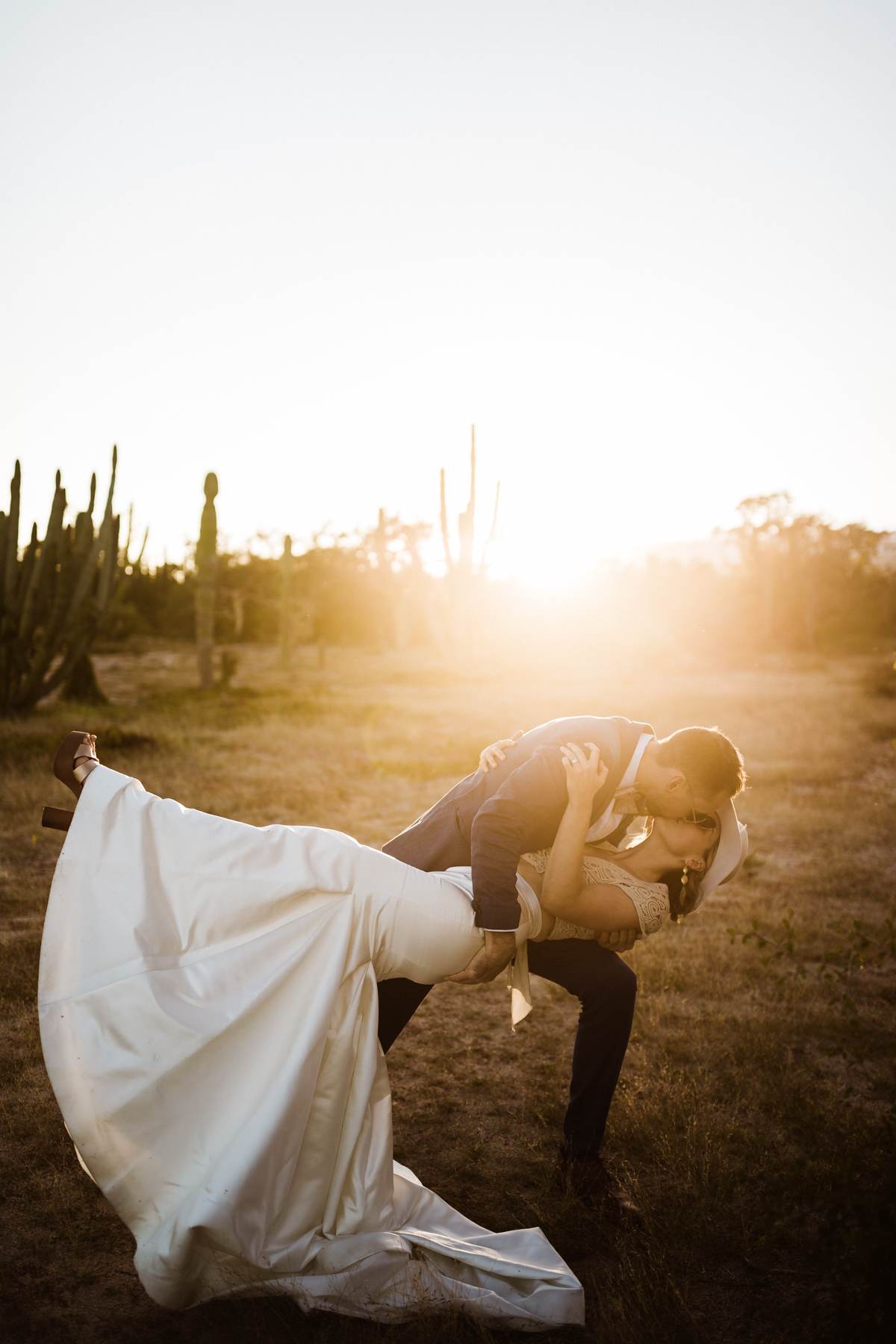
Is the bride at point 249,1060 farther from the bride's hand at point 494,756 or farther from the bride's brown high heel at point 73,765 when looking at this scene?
the bride's hand at point 494,756

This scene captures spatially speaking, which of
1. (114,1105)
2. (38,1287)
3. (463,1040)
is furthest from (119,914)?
(463,1040)

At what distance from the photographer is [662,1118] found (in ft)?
12.6

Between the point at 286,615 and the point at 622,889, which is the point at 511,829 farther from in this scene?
the point at 286,615

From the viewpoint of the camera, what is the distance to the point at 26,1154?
349 centimetres

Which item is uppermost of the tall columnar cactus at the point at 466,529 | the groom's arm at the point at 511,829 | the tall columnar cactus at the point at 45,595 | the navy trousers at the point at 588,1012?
the tall columnar cactus at the point at 466,529

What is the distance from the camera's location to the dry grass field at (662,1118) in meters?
2.65

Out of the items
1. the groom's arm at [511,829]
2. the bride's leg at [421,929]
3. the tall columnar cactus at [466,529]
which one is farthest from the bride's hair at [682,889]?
the tall columnar cactus at [466,529]

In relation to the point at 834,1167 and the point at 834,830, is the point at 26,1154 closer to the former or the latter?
the point at 834,1167

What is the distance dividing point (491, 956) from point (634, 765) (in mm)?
902

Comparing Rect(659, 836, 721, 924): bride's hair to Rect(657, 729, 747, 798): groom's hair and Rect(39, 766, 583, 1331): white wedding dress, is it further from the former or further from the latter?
Rect(39, 766, 583, 1331): white wedding dress

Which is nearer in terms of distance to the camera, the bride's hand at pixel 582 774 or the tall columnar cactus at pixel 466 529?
the bride's hand at pixel 582 774

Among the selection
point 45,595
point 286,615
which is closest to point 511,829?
point 45,595

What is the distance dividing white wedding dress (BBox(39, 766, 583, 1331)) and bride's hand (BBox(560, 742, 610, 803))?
685 mm

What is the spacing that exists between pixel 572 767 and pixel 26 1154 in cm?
267
